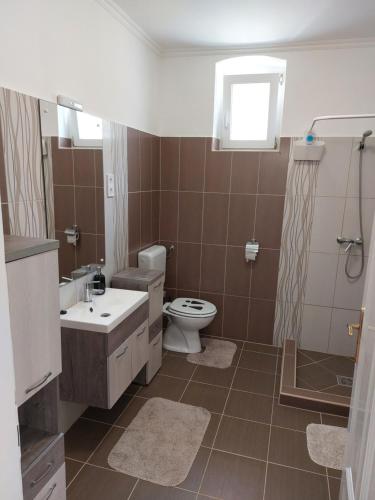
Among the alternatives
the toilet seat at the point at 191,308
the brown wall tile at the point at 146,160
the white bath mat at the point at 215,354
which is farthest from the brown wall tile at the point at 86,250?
the white bath mat at the point at 215,354

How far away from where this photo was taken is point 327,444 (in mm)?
2141

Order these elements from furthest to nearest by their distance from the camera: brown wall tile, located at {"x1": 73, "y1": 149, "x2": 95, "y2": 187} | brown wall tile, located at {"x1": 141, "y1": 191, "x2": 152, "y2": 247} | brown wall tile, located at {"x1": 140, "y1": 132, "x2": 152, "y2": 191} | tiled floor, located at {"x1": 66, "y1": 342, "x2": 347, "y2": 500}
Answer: brown wall tile, located at {"x1": 141, "y1": 191, "x2": 152, "y2": 247} < brown wall tile, located at {"x1": 140, "y1": 132, "x2": 152, "y2": 191} < brown wall tile, located at {"x1": 73, "y1": 149, "x2": 95, "y2": 187} < tiled floor, located at {"x1": 66, "y1": 342, "x2": 347, "y2": 500}

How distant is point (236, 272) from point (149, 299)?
108 centimetres

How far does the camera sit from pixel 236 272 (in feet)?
10.9

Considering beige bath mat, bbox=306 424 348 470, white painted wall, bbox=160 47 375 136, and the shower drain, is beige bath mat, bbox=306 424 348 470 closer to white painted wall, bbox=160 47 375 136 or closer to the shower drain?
the shower drain

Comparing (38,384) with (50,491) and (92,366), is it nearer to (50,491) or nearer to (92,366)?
(50,491)

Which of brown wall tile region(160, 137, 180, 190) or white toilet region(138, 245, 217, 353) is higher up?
brown wall tile region(160, 137, 180, 190)

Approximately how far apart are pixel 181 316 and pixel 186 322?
0.23 feet

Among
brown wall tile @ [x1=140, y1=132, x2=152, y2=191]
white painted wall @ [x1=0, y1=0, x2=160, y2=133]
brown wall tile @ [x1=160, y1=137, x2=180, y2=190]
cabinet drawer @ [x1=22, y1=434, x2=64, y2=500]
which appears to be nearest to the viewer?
cabinet drawer @ [x1=22, y1=434, x2=64, y2=500]

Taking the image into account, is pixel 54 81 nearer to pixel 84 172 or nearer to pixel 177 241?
pixel 84 172

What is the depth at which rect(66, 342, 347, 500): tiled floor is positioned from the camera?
5.90 feet

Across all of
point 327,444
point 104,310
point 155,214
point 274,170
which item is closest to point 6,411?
point 104,310

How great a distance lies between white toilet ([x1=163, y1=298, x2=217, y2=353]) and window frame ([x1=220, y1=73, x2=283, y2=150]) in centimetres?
149

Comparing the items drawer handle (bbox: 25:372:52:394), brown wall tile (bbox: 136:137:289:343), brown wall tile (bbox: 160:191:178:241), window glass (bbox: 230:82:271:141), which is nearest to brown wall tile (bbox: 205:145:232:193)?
brown wall tile (bbox: 136:137:289:343)
